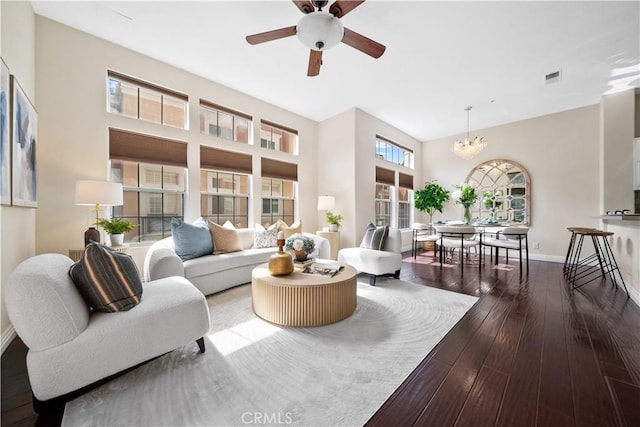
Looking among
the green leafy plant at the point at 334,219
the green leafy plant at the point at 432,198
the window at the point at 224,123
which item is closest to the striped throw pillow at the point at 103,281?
the window at the point at 224,123

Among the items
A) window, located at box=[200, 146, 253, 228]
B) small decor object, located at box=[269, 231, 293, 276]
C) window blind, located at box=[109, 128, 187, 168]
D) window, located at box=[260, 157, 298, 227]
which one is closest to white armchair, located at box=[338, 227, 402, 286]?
small decor object, located at box=[269, 231, 293, 276]

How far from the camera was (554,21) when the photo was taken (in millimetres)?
2537

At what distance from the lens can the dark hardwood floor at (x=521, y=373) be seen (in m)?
1.21

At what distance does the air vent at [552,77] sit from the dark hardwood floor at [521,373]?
3229 mm

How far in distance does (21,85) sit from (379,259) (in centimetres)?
420

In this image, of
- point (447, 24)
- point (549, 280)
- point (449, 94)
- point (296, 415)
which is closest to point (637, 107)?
point (449, 94)

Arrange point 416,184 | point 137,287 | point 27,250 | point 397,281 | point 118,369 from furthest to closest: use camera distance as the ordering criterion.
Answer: point 416,184, point 397,281, point 27,250, point 137,287, point 118,369

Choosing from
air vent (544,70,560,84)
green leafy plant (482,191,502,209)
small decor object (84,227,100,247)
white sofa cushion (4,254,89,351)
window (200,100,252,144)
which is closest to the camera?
white sofa cushion (4,254,89,351)

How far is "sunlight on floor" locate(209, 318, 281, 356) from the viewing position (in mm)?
1823

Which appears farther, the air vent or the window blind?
the air vent

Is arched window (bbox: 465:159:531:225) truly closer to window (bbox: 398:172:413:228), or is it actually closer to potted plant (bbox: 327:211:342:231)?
window (bbox: 398:172:413:228)

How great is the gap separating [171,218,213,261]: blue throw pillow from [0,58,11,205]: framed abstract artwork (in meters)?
1.33

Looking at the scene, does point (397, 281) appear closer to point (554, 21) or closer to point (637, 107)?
point (554, 21)

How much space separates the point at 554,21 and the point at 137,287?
15.6ft
